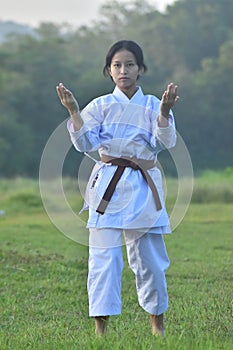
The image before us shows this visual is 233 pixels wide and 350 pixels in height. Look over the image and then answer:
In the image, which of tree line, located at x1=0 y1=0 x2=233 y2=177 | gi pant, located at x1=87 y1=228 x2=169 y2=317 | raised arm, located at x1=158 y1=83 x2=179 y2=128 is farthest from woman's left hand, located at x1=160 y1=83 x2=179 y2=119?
tree line, located at x1=0 y1=0 x2=233 y2=177

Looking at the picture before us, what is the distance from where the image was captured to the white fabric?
5188mm

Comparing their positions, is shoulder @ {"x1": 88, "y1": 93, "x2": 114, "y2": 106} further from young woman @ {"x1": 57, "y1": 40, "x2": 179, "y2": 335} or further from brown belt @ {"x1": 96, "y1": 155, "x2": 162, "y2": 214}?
brown belt @ {"x1": 96, "y1": 155, "x2": 162, "y2": 214}

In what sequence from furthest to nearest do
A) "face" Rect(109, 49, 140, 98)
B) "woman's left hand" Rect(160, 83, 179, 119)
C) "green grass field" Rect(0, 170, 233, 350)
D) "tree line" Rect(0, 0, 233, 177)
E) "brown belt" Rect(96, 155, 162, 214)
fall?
"tree line" Rect(0, 0, 233, 177) → "face" Rect(109, 49, 140, 98) → "brown belt" Rect(96, 155, 162, 214) → "woman's left hand" Rect(160, 83, 179, 119) → "green grass field" Rect(0, 170, 233, 350)

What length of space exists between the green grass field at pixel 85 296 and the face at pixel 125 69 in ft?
4.65

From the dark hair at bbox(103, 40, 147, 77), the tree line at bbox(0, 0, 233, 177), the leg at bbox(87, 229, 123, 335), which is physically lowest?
the leg at bbox(87, 229, 123, 335)

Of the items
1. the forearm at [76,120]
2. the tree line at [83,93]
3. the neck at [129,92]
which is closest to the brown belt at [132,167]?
the forearm at [76,120]

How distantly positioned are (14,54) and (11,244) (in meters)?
34.7

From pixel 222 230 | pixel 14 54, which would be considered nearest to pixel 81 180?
pixel 222 230

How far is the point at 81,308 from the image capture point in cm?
688

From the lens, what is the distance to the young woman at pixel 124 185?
5.15 metres

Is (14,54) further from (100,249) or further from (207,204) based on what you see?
(100,249)

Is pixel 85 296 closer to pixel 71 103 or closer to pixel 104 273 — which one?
pixel 104 273

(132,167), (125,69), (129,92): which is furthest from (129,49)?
(132,167)

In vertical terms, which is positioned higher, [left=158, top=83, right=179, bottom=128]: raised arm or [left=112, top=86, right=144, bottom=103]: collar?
[left=112, top=86, right=144, bottom=103]: collar
